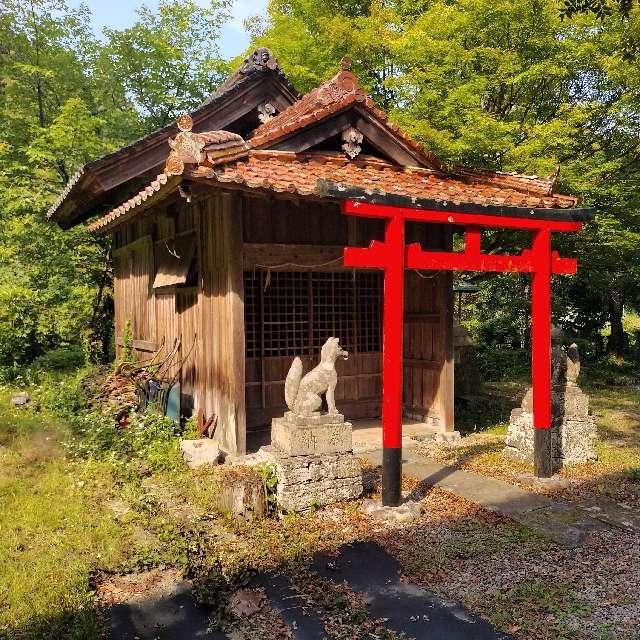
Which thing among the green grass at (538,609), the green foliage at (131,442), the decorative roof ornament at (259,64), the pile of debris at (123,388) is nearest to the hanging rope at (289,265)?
the green foliage at (131,442)

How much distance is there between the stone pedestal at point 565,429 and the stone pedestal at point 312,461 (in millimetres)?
3208

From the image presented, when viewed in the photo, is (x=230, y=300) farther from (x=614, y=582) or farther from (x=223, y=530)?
(x=614, y=582)

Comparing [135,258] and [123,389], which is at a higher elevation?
[135,258]

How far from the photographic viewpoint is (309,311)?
34.6 ft

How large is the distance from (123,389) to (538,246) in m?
7.81

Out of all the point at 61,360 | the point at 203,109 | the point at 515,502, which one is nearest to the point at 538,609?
the point at 515,502

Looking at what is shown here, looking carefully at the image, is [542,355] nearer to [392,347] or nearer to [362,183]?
[392,347]

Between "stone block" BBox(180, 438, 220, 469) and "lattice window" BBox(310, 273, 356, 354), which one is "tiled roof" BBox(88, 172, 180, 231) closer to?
"lattice window" BBox(310, 273, 356, 354)

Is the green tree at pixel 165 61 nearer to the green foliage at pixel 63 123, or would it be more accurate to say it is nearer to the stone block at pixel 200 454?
the green foliage at pixel 63 123

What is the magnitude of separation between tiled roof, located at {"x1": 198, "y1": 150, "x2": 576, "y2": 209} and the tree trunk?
13.3 metres

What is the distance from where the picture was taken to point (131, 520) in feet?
20.9

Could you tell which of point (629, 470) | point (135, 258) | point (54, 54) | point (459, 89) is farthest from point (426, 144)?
point (54, 54)

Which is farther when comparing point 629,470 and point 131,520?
point 629,470

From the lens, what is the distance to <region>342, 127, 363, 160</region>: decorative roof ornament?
9.20 meters
